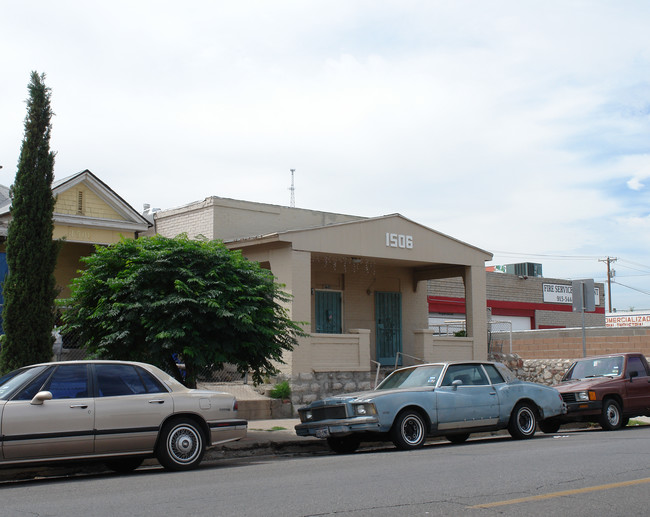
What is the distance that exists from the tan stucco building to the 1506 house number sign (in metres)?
0.03

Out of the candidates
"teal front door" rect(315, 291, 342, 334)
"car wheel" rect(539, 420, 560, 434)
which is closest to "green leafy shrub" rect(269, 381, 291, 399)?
"teal front door" rect(315, 291, 342, 334)

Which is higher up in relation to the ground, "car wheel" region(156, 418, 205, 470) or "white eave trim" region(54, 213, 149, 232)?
"white eave trim" region(54, 213, 149, 232)

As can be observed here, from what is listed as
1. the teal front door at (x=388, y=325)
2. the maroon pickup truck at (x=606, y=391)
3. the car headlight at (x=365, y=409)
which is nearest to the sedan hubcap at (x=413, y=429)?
the car headlight at (x=365, y=409)

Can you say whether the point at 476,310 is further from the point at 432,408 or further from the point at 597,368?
the point at 432,408

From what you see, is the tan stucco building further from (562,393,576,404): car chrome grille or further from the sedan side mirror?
the sedan side mirror

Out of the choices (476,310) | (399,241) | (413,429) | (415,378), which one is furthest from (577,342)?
(413,429)

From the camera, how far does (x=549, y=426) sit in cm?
1609

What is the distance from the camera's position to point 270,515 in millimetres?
6848

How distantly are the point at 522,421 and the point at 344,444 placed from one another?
3.34 metres

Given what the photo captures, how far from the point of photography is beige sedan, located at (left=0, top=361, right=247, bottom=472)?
9312mm

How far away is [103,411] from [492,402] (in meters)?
6.77

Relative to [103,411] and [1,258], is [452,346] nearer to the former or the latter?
[1,258]

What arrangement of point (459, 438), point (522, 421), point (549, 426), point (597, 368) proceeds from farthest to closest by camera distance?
point (597, 368) < point (549, 426) < point (459, 438) < point (522, 421)

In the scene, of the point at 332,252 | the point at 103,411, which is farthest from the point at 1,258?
the point at 103,411
